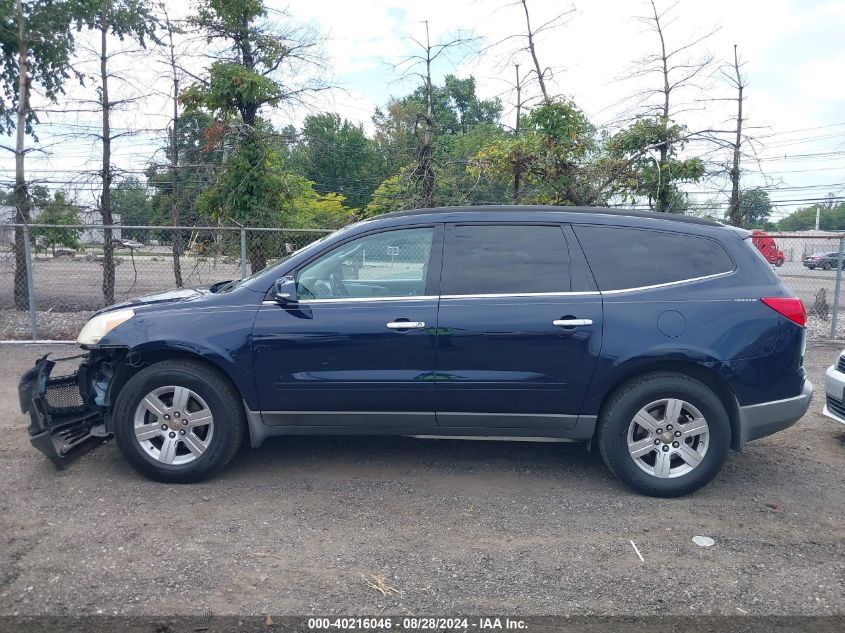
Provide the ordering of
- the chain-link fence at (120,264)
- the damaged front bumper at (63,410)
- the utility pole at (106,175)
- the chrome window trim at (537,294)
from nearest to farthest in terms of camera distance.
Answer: the chrome window trim at (537,294) → the damaged front bumper at (63,410) → the chain-link fence at (120,264) → the utility pole at (106,175)

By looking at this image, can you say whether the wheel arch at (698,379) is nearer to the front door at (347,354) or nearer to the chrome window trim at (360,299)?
the front door at (347,354)

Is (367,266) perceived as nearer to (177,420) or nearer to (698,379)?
(177,420)

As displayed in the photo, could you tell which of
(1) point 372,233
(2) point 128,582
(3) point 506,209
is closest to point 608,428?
(3) point 506,209

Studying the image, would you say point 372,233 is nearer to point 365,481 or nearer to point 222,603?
point 365,481

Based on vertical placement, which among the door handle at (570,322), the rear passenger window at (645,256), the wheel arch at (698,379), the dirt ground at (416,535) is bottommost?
the dirt ground at (416,535)

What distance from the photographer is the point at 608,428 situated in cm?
459

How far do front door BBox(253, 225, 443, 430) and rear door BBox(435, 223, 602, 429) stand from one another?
148mm

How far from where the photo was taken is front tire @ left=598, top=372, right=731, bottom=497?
14.8 ft

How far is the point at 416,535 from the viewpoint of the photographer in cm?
406

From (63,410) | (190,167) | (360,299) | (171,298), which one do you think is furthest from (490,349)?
(190,167)

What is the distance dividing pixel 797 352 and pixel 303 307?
3.34m

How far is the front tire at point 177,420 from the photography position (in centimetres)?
466

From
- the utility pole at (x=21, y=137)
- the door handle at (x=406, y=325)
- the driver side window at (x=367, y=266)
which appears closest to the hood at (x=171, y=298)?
the driver side window at (x=367, y=266)

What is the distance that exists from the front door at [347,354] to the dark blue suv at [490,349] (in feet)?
0.03
